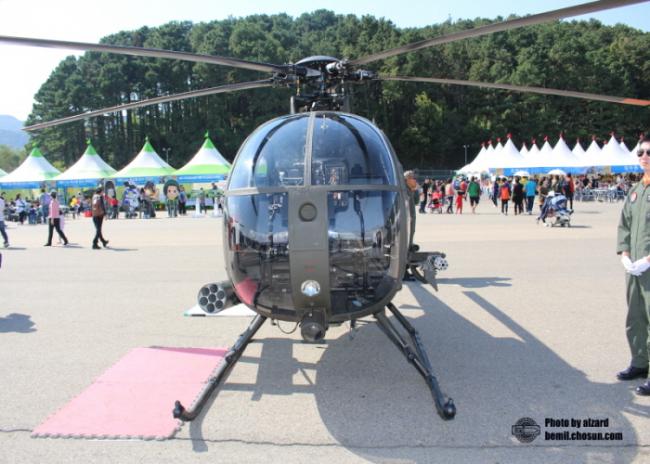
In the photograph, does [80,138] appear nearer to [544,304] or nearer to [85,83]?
[85,83]

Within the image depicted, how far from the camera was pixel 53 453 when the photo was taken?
324cm

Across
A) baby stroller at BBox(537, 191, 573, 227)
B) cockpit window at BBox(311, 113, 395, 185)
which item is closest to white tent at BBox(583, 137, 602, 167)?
baby stroller at BBox(537, 191, 573, 227)

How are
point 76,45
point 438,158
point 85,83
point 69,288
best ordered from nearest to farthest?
point 76,45 → point 69,288 → point 85,83 → point 438,158

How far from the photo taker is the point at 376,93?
7650cm

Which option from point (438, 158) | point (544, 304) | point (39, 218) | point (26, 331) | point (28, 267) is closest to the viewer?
point (26, 331)

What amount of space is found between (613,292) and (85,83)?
3046 inches

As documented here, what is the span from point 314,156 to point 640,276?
2.85m

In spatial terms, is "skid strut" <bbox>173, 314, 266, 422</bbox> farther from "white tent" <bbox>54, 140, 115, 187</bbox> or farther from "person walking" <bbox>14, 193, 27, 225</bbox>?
"white tent" <bbox>54, 140, 115, 187</bbox>

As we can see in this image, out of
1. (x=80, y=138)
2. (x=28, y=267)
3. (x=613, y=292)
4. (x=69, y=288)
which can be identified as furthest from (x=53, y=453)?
(x=80, y=138)

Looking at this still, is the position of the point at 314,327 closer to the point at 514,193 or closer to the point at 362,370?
the point at 362,370

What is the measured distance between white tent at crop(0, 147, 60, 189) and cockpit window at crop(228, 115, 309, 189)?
32596 mm

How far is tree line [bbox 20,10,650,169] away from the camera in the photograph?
68688 mm

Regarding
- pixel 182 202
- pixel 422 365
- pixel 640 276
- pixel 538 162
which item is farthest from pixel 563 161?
pixel 422 365

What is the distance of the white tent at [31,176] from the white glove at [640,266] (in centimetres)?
3447
